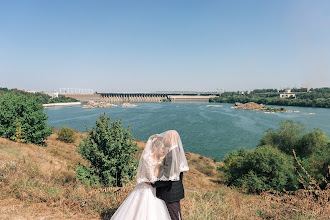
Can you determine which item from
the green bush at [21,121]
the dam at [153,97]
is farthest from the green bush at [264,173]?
the dam at [153,97]

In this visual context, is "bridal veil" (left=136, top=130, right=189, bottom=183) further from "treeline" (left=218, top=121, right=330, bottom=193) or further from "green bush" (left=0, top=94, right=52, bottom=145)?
"green bush" (left=0, top=94, right=52, bottom=145)

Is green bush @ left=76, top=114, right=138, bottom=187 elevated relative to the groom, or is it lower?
lower

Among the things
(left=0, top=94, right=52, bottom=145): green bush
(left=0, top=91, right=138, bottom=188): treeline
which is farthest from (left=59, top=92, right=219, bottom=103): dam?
(left=0, top=91, right=138, bottom=188): treeline

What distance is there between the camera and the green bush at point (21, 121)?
1587cm

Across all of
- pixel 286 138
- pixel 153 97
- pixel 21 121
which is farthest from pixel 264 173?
pixel 153 97

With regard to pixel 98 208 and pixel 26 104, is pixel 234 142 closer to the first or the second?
pixel 26 104

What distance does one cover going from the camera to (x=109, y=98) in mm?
134875

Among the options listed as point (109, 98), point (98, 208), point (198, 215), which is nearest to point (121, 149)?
point (98, 208)

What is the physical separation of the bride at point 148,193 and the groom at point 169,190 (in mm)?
58

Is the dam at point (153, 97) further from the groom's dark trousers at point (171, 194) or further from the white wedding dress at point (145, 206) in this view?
the groom's dark trousers at point (171, 194)

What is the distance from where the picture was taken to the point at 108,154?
25.5 feet

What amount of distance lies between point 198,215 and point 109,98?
137 metres

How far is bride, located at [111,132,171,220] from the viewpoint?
2.49 meters

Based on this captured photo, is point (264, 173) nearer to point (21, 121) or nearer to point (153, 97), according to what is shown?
point (21, 121)
